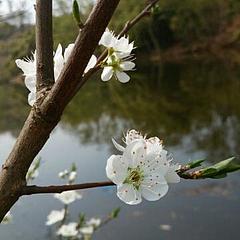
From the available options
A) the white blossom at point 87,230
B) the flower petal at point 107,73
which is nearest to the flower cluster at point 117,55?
the flower petal at point 107,73

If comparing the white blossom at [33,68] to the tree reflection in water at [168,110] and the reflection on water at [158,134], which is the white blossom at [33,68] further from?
the tree reflection in water at [168,110]

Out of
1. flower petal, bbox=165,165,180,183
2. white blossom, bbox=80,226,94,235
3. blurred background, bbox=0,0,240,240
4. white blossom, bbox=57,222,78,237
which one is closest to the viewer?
flower petal, bbox=165,165,180,183

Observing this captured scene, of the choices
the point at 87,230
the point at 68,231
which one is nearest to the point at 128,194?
the point at 68,231

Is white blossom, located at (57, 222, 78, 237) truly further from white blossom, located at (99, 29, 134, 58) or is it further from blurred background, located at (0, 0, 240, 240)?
white blossom, located at (99, 29, 134, 58)

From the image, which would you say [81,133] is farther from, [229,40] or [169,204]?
[229,40]

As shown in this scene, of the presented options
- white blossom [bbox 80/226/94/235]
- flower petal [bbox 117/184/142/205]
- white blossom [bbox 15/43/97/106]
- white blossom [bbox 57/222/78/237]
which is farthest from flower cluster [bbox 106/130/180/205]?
white blossom [bbox 80/226/94/235]

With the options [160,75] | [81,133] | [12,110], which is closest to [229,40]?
[160,75]

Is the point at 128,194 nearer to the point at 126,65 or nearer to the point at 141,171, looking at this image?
the point at 141,171
